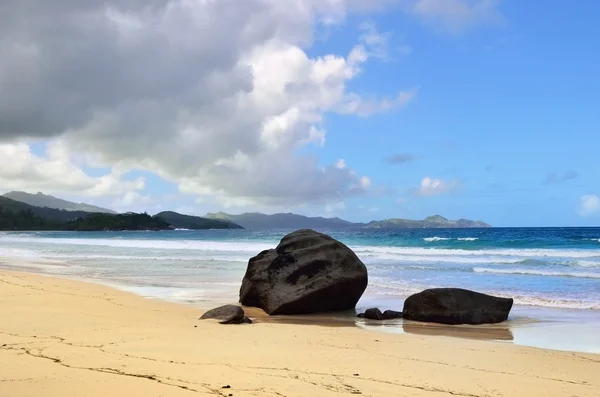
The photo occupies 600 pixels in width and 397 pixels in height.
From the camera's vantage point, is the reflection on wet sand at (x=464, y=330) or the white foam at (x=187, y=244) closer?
the reflection on wet sand at (x=464, y=330)

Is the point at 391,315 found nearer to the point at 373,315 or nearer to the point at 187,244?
the point at 373,315

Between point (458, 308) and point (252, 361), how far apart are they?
5655 mm

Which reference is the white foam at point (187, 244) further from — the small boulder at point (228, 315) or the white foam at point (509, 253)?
the small boulder at point (228, 315)

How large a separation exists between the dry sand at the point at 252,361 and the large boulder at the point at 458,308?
1749 mm

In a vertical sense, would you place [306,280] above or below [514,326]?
above

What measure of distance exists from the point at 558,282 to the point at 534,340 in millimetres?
10231

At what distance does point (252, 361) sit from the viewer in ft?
19.7

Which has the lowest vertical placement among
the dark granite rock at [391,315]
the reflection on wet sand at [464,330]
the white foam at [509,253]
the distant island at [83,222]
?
the reflection on wet sand at [464,330]

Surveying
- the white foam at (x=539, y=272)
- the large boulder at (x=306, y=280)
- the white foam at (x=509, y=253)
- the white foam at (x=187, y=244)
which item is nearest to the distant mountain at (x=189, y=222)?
the white foam at (x=187, y=244)

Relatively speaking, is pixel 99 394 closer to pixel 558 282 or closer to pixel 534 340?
pixel 534 340

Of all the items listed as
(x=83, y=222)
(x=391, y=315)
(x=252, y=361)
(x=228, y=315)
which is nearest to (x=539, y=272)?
(x=391, y=315)

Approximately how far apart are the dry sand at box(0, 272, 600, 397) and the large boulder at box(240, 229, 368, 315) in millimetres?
1885

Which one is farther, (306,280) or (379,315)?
(306,280)

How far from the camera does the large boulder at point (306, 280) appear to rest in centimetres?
1134
